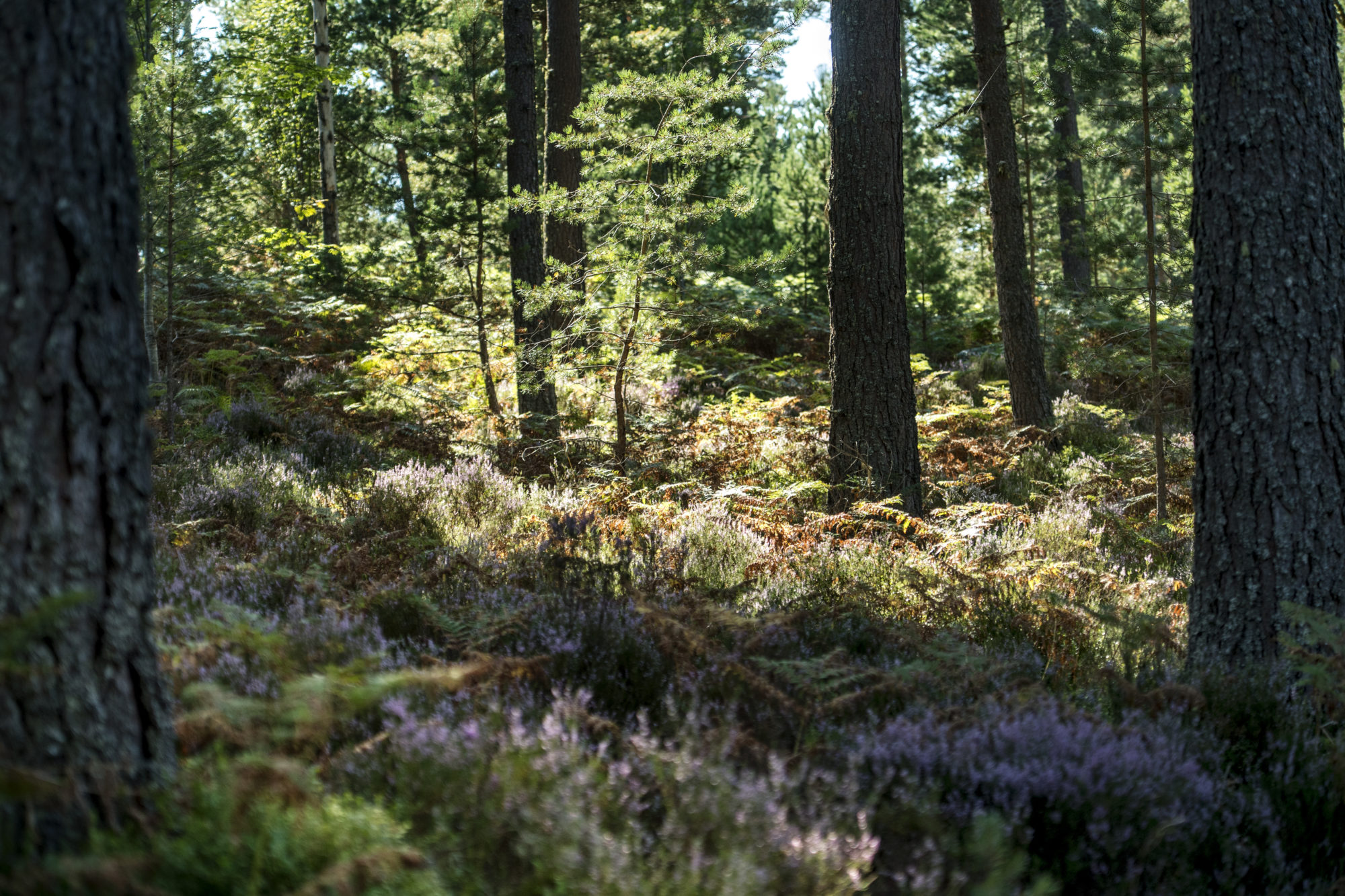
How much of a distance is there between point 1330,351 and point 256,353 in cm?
1240

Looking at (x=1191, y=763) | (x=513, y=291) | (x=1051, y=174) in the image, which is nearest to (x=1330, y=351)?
(x=1191, y=763)

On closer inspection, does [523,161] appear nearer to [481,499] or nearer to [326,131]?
[481,499]

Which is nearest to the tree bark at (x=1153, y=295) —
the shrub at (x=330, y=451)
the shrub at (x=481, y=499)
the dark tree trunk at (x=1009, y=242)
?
the dark tree trunk at (x=1009, y=242)

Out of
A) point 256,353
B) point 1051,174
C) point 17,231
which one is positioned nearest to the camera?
point 17,231

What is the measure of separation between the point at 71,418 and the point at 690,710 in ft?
6.07

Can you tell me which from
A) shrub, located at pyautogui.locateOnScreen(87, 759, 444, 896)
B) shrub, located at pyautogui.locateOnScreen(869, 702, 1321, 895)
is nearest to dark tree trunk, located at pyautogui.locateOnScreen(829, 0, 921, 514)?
shrub, located at pyautogui.locateOnScreen(869, 702, 1321, 895)

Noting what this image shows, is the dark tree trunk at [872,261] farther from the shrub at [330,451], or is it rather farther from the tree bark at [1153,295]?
the shrub at [330,451]

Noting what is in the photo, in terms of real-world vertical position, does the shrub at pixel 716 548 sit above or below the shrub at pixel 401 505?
below

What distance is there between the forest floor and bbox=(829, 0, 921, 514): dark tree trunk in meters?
0.51

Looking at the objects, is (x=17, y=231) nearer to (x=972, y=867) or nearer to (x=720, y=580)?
(x=972, y=867)

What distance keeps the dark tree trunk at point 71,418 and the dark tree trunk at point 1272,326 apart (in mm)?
4282

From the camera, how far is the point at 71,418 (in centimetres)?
196

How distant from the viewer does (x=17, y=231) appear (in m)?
1.91

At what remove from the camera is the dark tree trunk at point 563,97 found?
1120 cm
